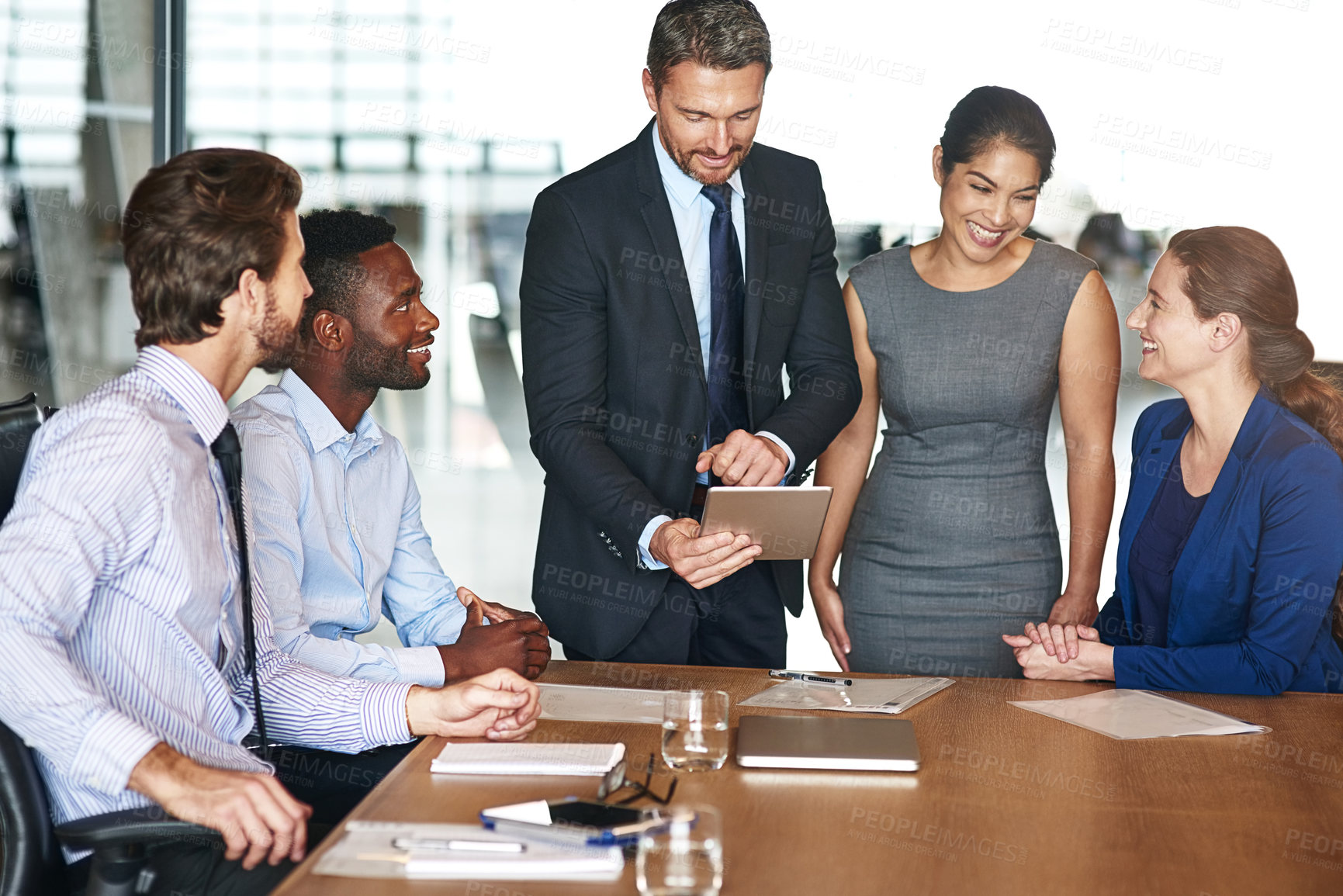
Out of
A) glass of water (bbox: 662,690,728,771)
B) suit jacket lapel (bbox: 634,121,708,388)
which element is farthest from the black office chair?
suit jacket lapel (bbox: 634,121,708,388)

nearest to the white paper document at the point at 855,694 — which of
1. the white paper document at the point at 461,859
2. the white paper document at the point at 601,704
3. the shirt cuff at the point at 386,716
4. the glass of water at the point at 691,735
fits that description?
the white paper document at the point at 601,704

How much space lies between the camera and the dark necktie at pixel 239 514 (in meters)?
1.81

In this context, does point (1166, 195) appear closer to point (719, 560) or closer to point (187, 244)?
point (719, 560)

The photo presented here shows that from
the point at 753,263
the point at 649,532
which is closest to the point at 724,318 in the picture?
the point at 753,263

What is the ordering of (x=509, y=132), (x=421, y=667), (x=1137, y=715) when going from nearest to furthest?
(x=1137, y=715) < (x=421, y=667) < (x=509, y=132)

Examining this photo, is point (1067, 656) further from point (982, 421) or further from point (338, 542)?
point (338, 542)

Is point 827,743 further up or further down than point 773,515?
further down

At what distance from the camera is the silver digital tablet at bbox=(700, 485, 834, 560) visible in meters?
2.15

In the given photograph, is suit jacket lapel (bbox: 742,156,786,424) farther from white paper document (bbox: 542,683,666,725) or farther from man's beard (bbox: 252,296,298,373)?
man's beard (bbox: 252,296,298,373)

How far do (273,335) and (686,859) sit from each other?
1112 mm

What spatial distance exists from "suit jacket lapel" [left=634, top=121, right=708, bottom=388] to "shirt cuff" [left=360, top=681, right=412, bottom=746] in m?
1.00

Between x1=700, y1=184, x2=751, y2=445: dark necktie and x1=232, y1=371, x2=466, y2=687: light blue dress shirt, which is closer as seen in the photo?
x1=232, y1=371, x2=466, y2=687: light blue dress shirt

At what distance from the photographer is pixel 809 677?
2215 mm

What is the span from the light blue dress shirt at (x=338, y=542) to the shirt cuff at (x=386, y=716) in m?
0.25
